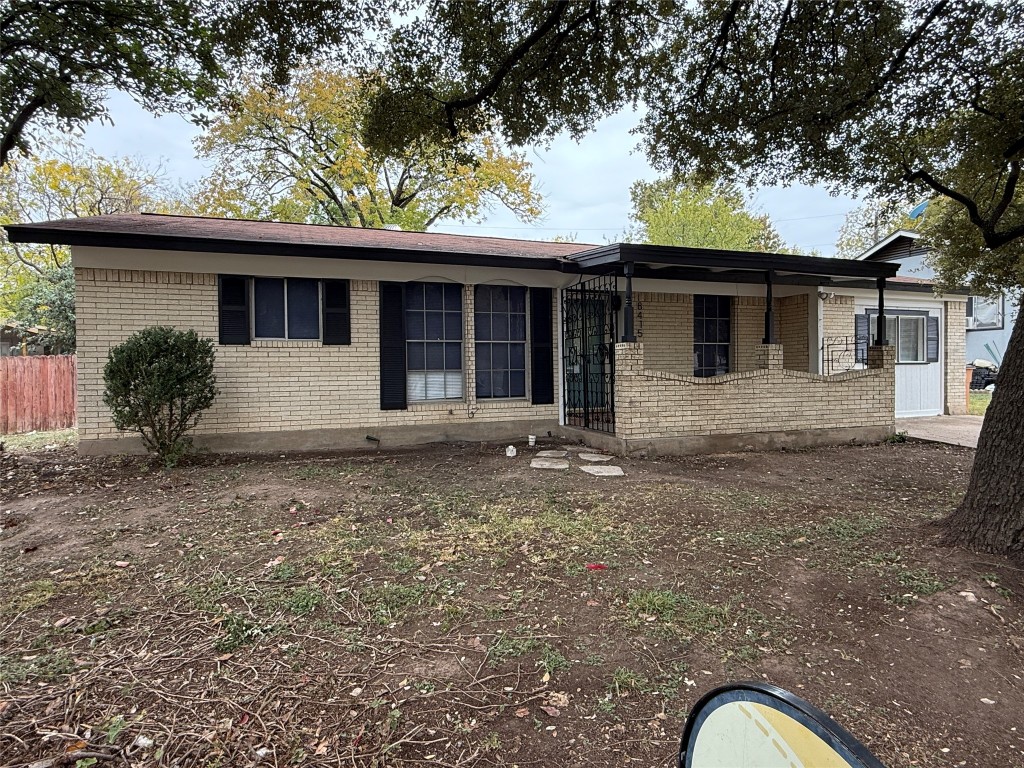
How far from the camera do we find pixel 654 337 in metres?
10.7

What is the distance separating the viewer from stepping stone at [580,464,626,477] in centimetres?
677

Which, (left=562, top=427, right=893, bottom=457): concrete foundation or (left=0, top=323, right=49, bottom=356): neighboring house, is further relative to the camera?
(left=0, top=323, right=49, bottom=356): neighboring house

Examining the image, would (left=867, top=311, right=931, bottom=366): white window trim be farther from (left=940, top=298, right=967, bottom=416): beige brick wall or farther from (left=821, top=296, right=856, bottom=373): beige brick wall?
(left=940, top=298, right=967, bottom=416): beige brick wall

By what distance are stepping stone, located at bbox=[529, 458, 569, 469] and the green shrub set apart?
13.9ft

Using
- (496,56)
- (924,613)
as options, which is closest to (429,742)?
(924,613)

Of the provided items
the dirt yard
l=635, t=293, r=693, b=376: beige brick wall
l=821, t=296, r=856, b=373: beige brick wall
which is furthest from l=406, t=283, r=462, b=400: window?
l=821, t=296, r=856, b=373: beige brick wall

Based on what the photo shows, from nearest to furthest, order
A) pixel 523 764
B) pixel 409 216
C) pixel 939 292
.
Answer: pixel 523 764, pixel 939 292, pixel 409 216

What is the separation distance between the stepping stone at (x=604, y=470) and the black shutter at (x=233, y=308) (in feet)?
16.8

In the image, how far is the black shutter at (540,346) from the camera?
381 inches

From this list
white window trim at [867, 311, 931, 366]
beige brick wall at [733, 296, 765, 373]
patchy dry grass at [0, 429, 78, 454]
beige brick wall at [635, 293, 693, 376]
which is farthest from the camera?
white window trim at [867, 311, 931, 366]

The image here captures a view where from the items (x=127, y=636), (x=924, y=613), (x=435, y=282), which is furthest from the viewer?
(x=435, y=282)

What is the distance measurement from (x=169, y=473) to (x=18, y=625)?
3837mm

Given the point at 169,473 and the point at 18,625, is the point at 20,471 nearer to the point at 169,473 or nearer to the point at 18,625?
the point at 169,473

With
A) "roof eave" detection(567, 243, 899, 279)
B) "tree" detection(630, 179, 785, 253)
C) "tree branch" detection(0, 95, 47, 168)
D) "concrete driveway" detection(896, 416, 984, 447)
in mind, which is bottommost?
"concrete driveway" detection(896, 416, 984, 447)
